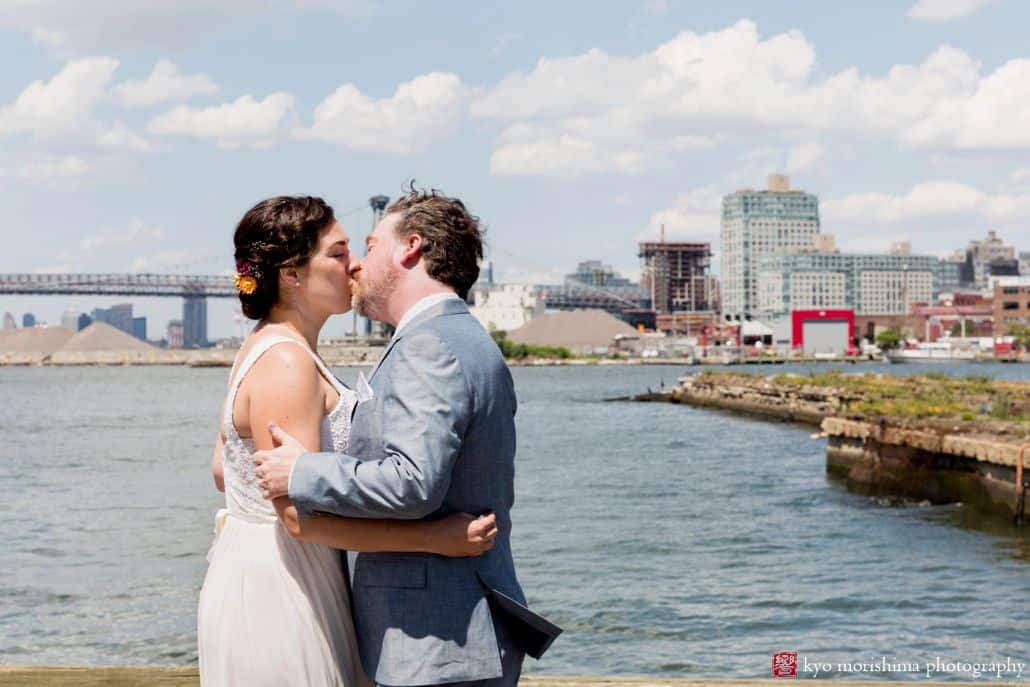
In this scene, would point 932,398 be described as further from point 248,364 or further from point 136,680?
point 248,364

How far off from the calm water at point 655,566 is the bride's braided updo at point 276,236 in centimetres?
560

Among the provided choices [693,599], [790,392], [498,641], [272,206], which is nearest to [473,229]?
[272,206]

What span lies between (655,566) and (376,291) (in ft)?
32.3

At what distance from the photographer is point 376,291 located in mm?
2559

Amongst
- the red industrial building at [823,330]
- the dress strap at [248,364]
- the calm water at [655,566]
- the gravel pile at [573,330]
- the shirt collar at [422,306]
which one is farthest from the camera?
the gravel pile at [573,330]

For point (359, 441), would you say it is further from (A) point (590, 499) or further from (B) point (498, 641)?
(A) point (590, 499)

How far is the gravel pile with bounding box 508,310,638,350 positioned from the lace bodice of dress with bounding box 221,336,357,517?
15827cm

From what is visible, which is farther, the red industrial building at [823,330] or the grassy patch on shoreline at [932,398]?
the red industrial building at [823,330]

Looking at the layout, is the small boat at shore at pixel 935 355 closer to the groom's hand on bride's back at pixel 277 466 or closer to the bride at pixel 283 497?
the bride at pixel 283 497

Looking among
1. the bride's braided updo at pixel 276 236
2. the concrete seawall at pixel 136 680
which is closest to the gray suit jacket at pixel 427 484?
the bride's braided updo at pixel 276 236

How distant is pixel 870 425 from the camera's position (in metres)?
18.9

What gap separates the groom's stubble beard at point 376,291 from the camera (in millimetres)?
2543

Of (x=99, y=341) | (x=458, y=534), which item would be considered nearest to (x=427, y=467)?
(x=458, y=534)

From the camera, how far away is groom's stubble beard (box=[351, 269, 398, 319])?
8.34 feet
